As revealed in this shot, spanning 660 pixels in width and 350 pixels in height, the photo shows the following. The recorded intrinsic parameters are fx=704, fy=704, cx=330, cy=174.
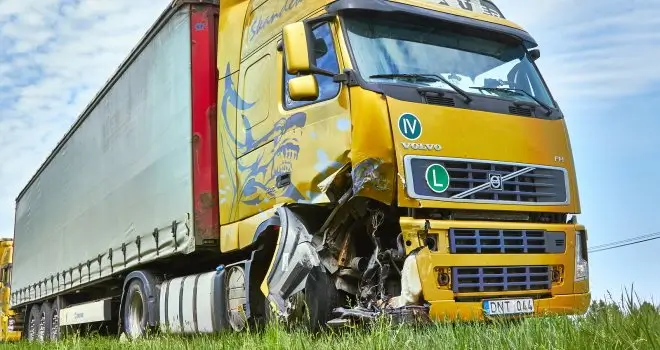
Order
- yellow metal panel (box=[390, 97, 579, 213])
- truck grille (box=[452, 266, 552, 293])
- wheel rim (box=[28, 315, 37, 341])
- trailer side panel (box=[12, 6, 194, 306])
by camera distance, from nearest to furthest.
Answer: truck grille (box=[452, 266, 552, 293])
yellow metal panel (box=[390, 97, 579, 213])
trailer side panel (box=[12, 6, 194, 306])
wheel rim (box=[28, 315, 37, 341])

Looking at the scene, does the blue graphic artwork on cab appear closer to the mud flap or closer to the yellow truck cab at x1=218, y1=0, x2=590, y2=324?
the yellow truck cab at x1=218, y1=0, x2=590, y2=324

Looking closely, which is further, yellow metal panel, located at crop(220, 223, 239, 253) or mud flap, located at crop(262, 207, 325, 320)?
yellow metal panel, located at crop(220, 223, 239, 253)

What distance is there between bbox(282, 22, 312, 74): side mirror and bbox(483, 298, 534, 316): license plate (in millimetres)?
2241

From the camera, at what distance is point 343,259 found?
549 centimetres

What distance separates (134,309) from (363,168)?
5009 millimetres

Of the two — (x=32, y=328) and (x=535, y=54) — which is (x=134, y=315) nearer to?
(x=535, y=54)

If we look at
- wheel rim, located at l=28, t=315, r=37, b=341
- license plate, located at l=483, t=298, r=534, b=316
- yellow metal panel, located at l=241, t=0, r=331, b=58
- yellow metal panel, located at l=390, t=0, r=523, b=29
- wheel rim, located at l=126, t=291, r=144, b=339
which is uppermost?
yellow metal panel, located at l=241, t=0, r=331, b=58

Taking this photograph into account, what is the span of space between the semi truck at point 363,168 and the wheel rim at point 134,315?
846 mm

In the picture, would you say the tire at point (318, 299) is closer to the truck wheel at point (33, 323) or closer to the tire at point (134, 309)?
the tire at point (134, 309)

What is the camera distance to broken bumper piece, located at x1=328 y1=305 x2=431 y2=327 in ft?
15.8

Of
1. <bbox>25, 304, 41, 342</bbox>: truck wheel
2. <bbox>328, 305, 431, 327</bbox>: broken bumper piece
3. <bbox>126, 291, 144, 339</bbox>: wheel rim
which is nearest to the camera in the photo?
<bbox>328, 305, 431, 327</bbox>: broken bumper piece

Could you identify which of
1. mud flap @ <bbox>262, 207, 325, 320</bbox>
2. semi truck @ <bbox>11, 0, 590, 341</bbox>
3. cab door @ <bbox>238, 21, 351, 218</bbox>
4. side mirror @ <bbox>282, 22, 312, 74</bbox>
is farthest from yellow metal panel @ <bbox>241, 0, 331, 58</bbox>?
mud flap @ <bbox>262, 207, 325, 320</bbox>

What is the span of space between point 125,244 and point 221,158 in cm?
296

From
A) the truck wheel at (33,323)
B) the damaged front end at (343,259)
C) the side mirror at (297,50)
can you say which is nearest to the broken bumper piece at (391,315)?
the damaged front end at (343,259)
